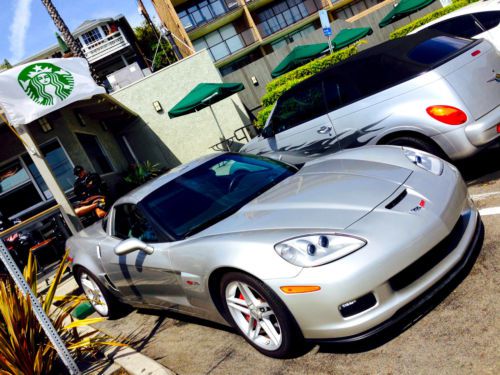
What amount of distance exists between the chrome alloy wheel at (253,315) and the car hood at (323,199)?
0.42 m

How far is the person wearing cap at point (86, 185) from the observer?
29.0ft

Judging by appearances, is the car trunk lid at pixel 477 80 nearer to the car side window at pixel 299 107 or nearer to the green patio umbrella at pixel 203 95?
the car side window at pixel 299 107

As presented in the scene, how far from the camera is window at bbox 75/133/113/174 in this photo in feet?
37.7

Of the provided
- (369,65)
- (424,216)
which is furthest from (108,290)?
(369,65)

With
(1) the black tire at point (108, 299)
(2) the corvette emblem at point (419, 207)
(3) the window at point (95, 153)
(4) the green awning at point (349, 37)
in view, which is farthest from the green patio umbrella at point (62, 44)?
(2) the corvette emblem at point (419, 207)

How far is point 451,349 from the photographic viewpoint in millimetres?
2465

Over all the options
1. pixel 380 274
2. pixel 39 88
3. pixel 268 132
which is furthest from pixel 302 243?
pixel 39 88

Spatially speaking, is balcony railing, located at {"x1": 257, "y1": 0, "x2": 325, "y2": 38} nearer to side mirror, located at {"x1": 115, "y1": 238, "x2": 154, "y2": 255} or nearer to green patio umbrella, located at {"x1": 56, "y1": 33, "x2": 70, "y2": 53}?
green patio umbrella, located at {"x1": 56, "y1": 33, "x2": 70, "y2": 53}

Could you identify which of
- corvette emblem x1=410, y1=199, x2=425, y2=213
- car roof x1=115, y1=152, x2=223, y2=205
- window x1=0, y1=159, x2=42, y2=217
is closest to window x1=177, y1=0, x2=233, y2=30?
window x1=0, y1=159, x2=42, y2=217

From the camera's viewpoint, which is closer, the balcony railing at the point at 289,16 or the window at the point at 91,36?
the balcony railing at the point at 289,16

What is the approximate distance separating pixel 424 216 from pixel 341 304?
77cm

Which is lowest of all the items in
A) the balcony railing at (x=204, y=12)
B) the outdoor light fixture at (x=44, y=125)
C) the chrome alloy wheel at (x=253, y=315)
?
the chrome alloy wheel at (x=253, y=315)

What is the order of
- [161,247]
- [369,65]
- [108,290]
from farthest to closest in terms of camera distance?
[369,65], [108,290], [161,247]

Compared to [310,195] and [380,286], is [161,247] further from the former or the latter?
[380,286]
